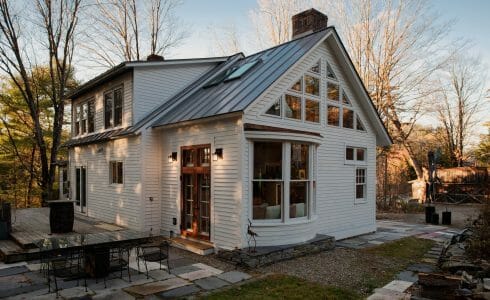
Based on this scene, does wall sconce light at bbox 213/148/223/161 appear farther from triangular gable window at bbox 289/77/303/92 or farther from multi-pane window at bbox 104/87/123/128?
multi-pane window at bbox 104/87/123/128

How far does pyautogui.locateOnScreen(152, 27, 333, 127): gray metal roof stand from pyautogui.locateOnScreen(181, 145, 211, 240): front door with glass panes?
1081 millimetres

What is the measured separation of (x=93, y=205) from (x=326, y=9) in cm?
1979

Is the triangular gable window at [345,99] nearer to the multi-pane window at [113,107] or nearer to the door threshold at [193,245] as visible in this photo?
the door threshold at [193,245]

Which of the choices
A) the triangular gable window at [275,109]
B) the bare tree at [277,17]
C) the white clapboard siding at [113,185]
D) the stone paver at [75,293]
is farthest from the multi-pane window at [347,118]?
the bare tree at [277,17]

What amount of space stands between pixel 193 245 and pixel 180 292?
3.05 metres

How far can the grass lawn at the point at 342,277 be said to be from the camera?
6.15 m

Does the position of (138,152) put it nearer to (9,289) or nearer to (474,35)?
(9,289)

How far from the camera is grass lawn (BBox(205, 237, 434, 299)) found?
6.15 metres

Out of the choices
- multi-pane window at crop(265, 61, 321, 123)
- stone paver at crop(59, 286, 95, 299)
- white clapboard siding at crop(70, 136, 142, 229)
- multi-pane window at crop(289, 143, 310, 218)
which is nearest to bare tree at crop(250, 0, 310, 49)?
multi-pane window at crop(265, 61, 321, 123)

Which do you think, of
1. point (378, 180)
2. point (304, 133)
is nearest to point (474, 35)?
point (378, 180)

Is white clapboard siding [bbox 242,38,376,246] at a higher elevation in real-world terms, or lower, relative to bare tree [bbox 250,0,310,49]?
lower

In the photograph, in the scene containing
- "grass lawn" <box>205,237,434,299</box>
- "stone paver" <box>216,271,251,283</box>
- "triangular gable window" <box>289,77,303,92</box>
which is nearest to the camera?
"grass lawn" <box>205,237,434,299</box>

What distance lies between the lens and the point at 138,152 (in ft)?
36.5

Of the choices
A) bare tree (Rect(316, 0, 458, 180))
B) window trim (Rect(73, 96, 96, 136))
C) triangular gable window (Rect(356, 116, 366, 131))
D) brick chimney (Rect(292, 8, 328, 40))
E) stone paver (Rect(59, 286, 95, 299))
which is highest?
bare tree (Rect(316, 0, 458, 180))
